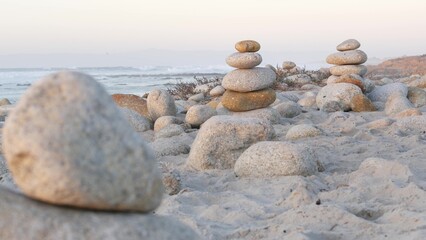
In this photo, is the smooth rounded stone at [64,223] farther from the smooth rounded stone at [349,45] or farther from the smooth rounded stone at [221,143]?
the smooth rounded stone at [349,45]

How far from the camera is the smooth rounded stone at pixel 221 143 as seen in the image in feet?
21.8

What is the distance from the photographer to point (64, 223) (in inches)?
98.2

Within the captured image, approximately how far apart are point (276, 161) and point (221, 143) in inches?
35.9

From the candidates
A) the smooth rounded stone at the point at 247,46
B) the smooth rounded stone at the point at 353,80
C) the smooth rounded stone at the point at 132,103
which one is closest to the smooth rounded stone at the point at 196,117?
the smooth rounded stone at the point at 247,46

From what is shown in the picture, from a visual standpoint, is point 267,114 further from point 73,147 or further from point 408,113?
point 73,147

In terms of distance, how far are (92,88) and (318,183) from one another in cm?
355

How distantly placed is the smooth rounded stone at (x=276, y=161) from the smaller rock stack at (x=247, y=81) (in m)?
4.70

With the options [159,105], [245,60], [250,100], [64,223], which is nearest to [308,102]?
[250,100]

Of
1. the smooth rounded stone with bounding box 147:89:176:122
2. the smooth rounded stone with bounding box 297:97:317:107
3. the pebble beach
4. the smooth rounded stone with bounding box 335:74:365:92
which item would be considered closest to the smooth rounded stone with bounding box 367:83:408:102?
the pebble beach

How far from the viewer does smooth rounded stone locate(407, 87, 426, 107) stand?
12.2 metres

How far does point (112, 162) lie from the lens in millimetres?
2465

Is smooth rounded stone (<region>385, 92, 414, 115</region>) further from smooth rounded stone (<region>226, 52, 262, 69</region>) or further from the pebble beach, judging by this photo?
smooth rounded stone (<region>226, 52, 262, 69</region>)

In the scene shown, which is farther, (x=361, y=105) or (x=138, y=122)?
(x=361, y=105)

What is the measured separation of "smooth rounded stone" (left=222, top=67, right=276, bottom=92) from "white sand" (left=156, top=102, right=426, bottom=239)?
354cm
